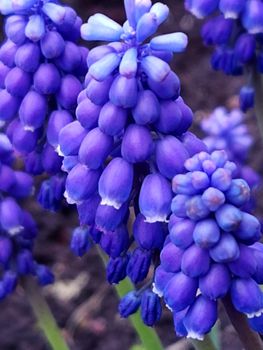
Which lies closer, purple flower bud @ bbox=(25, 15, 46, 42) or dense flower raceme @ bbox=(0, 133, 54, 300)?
purple flower bud @ bbox=(25, 15, 46, 42)

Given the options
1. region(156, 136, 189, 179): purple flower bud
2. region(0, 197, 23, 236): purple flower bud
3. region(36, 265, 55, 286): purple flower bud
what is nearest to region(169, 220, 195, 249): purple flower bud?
region(156, 136, 189, 179): purple flower bud

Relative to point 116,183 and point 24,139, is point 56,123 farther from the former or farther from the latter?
point 116,183

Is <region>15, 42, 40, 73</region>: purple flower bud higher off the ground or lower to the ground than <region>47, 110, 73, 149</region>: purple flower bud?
higher

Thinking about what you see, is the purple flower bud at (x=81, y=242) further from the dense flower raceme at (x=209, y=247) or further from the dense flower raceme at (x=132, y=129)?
the dense flower raceme at (x=209, y=247)

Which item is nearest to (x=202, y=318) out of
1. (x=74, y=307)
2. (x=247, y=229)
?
(x=247, y=229)

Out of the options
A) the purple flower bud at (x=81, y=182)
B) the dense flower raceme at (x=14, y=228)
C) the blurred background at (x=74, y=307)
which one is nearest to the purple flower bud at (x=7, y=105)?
the dense flower raceme at (x=14, y=228)

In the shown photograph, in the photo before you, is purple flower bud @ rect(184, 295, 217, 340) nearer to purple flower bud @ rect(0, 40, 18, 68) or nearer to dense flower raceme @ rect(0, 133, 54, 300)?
purple flower bud @ rect(0, 40, 18, 68)

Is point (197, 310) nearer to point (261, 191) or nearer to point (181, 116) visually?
point (181, 116)
